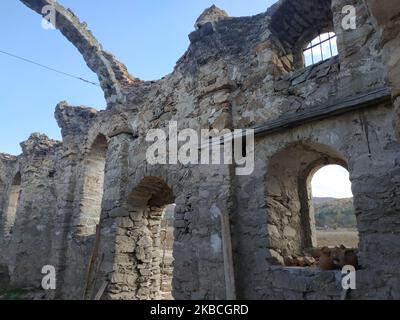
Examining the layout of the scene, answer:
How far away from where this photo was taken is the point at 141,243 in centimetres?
590

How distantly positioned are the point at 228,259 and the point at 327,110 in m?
2.05

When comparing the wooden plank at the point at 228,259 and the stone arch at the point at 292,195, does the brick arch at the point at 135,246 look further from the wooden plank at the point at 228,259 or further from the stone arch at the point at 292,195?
the stone arch at the point at 292,195

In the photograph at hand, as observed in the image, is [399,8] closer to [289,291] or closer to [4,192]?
[289,291]

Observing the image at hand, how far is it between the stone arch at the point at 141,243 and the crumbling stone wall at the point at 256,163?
0.08 feet

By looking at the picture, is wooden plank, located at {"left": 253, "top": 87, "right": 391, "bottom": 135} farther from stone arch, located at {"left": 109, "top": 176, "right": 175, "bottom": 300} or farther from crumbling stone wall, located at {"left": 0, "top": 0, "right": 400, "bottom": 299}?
stone arch, located at {"left": 109, "top": 176, "right": 175, "bottom": 300}

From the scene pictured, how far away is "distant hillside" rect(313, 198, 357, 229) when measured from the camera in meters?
14.2

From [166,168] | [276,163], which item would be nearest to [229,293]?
[276,163]

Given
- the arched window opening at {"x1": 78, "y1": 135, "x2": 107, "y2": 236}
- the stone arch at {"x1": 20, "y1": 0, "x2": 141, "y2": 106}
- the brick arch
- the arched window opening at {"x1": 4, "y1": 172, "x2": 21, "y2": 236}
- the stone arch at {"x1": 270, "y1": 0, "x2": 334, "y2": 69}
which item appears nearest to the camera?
the stone arch at {"x1": 270, "y1": 0, "x2": 334, "y2": 69}

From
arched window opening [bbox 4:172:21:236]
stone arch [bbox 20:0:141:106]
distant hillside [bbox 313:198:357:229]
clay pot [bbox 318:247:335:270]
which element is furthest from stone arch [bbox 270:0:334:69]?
arched window opening [bbox 4:172:21:236]

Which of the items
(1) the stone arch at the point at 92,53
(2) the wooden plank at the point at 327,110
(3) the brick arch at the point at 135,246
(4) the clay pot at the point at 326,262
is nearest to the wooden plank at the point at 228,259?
Result: (4) the clay pot at the point at 326,262

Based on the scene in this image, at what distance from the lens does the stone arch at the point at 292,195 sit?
12.2 ft

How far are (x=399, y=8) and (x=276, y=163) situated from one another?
2.80m

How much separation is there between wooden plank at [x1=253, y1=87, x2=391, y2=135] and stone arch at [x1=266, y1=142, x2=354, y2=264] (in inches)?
11.9

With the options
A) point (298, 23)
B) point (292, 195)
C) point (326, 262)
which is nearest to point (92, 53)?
point (298, 23)
